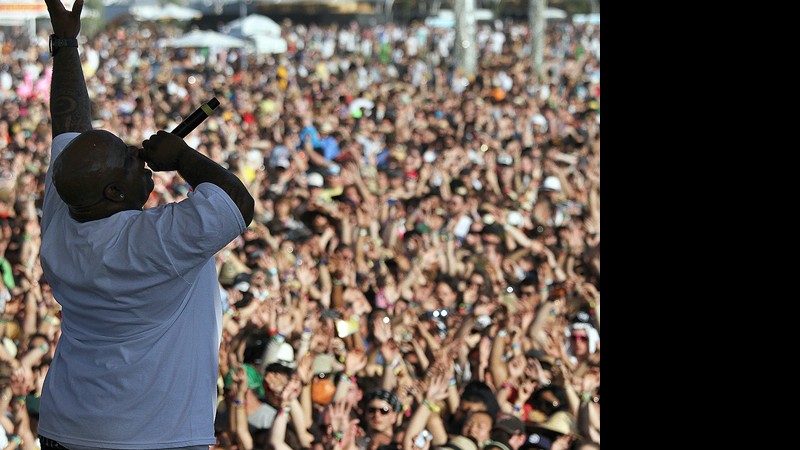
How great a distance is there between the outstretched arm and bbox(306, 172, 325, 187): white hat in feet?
25.9

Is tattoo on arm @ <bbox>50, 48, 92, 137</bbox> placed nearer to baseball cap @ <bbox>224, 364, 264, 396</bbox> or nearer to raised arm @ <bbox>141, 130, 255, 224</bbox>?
raised arm @ <bbox>141, 130, 255, 224</bbox>

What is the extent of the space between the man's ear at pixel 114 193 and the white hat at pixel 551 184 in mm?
8081

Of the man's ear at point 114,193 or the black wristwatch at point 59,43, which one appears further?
the black wristwatch at point 59,43

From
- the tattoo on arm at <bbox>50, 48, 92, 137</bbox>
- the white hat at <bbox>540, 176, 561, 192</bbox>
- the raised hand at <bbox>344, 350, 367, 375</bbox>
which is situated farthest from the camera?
the white hat at <bbox>540, 176, 561, 192</bbox>

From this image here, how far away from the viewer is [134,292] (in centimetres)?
203

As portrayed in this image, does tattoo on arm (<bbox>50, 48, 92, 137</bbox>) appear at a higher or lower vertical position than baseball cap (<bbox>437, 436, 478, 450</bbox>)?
higher

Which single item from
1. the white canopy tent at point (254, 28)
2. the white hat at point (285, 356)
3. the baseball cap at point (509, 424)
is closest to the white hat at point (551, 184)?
the white hat at point (285, 356)

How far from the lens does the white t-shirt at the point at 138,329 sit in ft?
6.51

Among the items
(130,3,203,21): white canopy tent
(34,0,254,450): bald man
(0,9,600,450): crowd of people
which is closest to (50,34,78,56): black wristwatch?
(34,0,254,450): bald man

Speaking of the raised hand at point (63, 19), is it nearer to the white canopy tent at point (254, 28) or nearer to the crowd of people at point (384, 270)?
the crowd of people at point (384, 270)

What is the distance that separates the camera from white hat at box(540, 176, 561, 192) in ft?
32.7

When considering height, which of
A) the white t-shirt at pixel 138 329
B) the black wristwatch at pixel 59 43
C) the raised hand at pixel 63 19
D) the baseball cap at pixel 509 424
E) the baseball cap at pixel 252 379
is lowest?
the baseball cap at pixel 509 424

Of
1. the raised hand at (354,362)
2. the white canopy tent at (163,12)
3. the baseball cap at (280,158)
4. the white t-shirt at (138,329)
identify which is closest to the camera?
the white t-shirt at (138,329)
